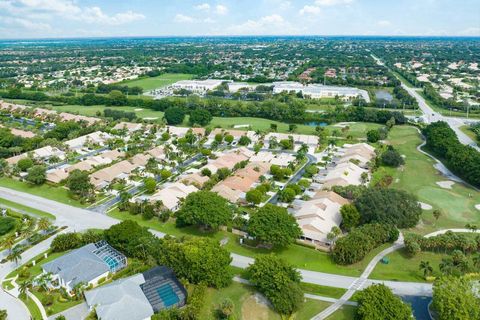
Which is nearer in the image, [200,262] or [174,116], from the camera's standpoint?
[200,262]

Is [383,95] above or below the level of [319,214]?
above

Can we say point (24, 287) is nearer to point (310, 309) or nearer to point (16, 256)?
point (16, 256)

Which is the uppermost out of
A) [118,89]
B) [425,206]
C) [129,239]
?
[118,89]

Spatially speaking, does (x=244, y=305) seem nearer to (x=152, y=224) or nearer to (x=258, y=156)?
(x=152, y=224)

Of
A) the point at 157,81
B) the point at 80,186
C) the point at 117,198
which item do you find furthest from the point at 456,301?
the point at 157,81

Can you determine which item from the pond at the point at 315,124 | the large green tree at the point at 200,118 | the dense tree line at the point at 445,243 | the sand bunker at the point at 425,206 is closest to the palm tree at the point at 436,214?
the sand bunker at the point at 425,206

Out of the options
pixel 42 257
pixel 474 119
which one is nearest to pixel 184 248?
pixel 42 257
